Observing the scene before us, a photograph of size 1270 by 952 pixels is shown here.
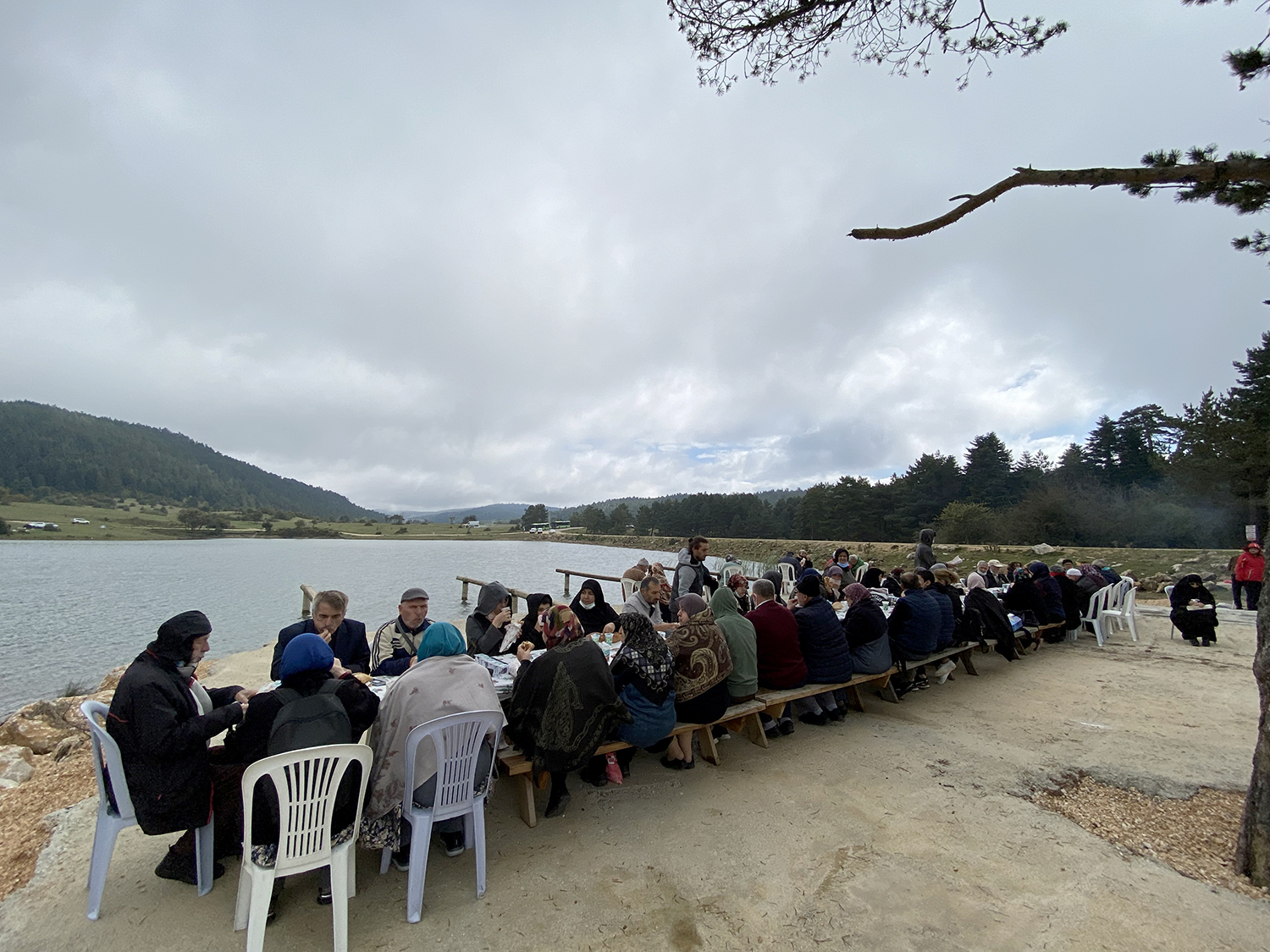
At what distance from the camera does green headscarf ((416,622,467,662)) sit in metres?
2.63

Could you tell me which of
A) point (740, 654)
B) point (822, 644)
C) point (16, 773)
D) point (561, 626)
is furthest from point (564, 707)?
point (16, 773)

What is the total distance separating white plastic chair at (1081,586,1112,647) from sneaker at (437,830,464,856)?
349 inches

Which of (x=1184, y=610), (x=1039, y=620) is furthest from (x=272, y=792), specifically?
(x=1184, y=610)

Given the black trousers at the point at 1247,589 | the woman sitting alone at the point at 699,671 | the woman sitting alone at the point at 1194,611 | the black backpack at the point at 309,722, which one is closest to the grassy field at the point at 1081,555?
the black trousers at the point at 1247,589

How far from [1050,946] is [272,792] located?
123 inches

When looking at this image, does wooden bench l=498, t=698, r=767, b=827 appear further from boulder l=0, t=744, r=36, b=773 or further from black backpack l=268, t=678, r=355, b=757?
boulder l=0, t=744, r=36, b=773

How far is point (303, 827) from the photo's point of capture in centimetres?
208

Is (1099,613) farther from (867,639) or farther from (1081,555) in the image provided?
(1081,555)

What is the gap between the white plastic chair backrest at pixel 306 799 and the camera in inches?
79.0

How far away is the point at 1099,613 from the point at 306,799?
984cm

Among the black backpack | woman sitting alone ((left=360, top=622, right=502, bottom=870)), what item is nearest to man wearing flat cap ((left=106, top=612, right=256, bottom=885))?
the black backpack

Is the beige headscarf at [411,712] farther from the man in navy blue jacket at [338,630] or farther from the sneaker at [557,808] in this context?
the man in navy blue jacket at [338,630]

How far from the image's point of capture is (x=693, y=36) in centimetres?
298

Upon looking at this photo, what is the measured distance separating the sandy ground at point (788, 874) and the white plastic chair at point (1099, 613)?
3960mm
